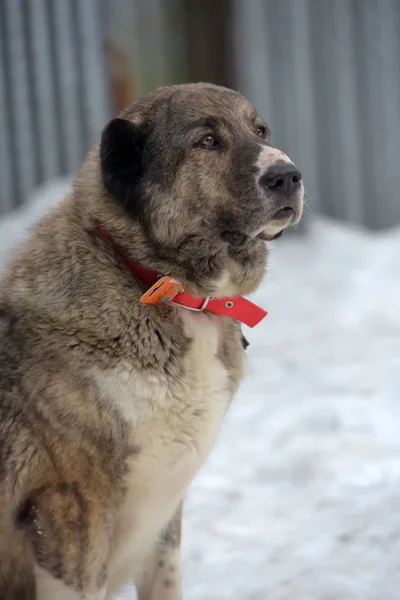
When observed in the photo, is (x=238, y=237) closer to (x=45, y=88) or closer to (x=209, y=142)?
(x=209, y=142)

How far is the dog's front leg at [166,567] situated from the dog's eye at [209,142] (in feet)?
3.75

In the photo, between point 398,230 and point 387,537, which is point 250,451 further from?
point 398,230

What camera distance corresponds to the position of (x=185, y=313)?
2529 millimetres

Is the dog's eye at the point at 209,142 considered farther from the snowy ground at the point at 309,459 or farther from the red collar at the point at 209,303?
the snowy ground at the point at 309,459

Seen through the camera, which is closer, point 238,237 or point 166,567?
point 238,237

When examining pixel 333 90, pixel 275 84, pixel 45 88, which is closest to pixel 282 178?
pixel 45 88

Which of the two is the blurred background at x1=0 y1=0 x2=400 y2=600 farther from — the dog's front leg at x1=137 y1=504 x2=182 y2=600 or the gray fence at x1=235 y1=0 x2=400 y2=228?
the dog's front leg at x1=137 y1=504 x2=182 y2=600

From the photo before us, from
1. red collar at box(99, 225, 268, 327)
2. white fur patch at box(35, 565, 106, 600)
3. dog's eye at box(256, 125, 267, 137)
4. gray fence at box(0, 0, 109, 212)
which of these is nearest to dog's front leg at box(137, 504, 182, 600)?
white fur patch at box(35, 565, 106, 600)

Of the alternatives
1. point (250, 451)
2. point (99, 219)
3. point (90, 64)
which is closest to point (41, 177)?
point (90, 64)

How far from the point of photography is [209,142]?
252cm

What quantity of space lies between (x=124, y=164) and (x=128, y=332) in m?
0.48

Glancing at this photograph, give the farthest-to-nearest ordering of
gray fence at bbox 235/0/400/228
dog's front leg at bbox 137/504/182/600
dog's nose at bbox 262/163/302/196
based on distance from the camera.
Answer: gray fence at bbox 235/0/400/228
dog's front leg at bbox 137/504/182/600
dog's nose at bbox 262/163/302/196

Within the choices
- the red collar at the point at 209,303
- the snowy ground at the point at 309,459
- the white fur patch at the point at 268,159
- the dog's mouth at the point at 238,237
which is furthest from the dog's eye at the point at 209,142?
the snowy ground at the point at 309,459

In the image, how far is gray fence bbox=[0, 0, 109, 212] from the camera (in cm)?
715
